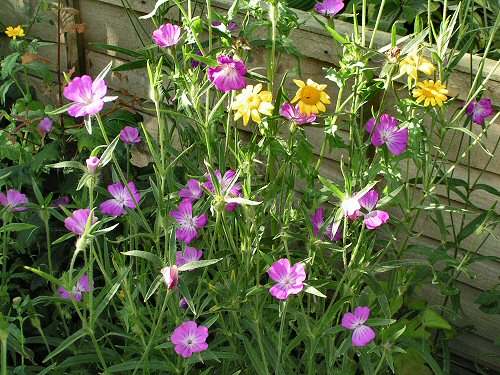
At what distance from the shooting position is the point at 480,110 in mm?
1854

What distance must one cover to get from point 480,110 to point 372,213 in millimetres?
488

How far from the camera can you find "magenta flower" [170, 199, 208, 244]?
65.0 inches

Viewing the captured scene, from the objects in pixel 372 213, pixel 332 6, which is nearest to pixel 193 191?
pixel 372 213

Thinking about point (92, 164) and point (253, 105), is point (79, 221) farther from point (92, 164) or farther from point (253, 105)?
point (253, 105)

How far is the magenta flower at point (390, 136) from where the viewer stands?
1.64 metres

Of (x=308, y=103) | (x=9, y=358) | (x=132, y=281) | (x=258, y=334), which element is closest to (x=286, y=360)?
(x=258, y=334)

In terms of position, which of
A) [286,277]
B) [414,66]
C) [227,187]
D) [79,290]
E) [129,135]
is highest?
[414,66]

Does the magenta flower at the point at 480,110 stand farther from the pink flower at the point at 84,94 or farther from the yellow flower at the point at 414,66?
the pink flower at the point at 84,94

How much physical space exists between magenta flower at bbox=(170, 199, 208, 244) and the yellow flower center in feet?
1.09

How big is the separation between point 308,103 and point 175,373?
647 mm

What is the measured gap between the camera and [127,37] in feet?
8.38

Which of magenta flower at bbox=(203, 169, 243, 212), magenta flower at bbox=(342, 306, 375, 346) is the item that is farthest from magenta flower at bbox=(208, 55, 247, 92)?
magenta flower at bbox=(342, 306, 375, 346)

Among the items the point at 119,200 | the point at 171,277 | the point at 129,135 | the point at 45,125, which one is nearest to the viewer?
the point at 171,277

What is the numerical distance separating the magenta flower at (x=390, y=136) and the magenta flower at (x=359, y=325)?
0.34m
